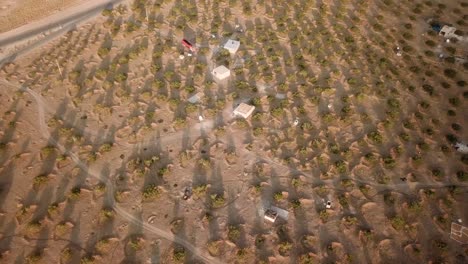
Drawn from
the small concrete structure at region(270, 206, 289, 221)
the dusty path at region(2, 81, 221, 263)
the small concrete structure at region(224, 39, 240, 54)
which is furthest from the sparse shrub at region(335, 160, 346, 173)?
the small concrete structure at region(224, 39, 240, 54)

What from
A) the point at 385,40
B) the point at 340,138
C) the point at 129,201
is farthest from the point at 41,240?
the point at 385,40

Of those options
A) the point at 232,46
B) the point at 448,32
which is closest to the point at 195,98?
the point at 232,46

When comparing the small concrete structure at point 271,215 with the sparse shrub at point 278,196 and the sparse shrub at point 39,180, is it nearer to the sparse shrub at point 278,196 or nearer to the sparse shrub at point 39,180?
the sparse shrub at point 278,196

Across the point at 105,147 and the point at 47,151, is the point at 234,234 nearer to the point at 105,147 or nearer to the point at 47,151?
the point at 105,147

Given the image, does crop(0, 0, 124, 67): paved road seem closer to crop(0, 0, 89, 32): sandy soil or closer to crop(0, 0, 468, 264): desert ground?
crop(0, 0, 89, 32): sandy soil

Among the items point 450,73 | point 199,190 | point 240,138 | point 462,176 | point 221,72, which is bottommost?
point 199,190

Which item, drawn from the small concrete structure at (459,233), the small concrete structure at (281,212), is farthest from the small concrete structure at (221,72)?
the small concrete structure at (459,233)
